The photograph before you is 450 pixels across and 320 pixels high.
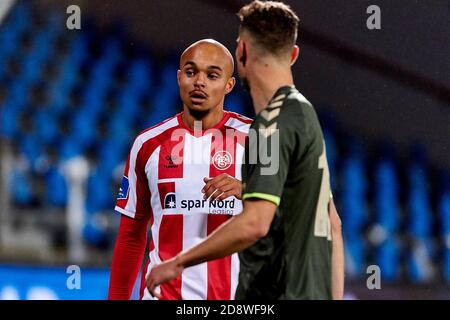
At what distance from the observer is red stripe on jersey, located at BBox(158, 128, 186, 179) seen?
329 cm

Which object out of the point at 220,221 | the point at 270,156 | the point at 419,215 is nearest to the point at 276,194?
the point at 270,156

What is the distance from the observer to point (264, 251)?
7.40 feet

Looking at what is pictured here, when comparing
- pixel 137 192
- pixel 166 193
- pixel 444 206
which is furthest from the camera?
pixel 444 206

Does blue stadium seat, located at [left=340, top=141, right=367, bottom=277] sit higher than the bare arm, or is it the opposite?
blue stadium seat, located at [left=340, top=141, right=367, bottom=277]

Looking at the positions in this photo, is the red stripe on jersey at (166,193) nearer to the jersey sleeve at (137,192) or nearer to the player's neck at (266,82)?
the jersey sleeve at (137,192)

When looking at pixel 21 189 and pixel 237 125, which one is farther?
pixel 21 189

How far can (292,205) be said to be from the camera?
223 centimetres

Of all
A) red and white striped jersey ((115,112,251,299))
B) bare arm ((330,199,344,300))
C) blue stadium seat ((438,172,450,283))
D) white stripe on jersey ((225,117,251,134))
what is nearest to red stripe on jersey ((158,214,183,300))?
red and white striped jersey ((115,112,251,299))

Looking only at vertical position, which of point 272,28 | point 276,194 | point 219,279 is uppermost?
point 272,28

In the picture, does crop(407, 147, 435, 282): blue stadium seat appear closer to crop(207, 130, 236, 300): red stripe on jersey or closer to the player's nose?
crop(207, 130, 236, 300): red stripe on jersey

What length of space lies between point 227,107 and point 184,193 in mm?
3687

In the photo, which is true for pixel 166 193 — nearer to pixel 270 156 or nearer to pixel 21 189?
pixel 270 156

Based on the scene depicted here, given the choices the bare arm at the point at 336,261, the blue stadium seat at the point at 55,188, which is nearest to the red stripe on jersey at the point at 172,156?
the bare arm at the point at 336,261

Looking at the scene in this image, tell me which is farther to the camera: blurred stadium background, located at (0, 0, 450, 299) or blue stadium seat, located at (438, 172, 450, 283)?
blue stadium seat, located at (438, 172, 450, 283)
